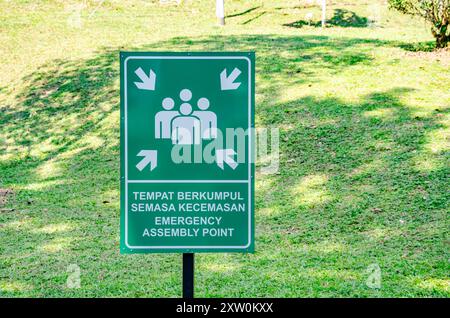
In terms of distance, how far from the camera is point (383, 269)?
591cm

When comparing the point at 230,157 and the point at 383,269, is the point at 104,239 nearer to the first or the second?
the point at 383,269

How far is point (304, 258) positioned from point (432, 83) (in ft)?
19.5

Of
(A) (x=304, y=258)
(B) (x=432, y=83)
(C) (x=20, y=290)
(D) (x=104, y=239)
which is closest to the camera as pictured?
(C) (x=20, y=290)

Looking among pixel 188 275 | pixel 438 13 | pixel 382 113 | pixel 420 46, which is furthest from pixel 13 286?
pixel 420 46

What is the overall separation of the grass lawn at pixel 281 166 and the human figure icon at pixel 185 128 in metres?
2.32

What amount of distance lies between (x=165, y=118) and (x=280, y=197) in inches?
177

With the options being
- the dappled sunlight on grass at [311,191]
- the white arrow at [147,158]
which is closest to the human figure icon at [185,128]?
the white arrow at [147,158]

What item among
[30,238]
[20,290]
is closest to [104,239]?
[30,238]

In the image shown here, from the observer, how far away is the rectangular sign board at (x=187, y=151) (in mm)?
3586

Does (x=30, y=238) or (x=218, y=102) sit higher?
(x=218, y=102)

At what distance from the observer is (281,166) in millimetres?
8766

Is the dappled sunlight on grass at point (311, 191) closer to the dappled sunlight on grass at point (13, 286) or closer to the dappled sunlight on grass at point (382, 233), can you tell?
the dappled sunlight on grass at point (382, 233)

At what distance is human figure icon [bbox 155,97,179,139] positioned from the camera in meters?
3.60

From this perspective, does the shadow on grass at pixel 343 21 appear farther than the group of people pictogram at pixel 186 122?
Yes
